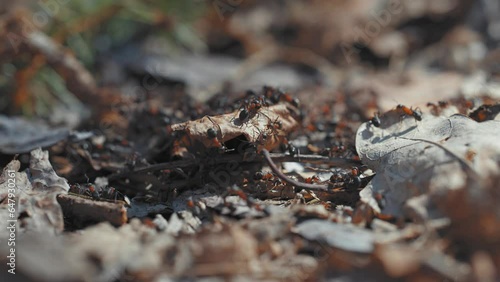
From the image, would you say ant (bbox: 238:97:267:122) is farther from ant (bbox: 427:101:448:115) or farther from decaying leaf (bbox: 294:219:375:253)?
ant (bbox: 427:101:448:115)

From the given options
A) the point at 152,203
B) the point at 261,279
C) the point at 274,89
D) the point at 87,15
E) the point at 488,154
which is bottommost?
the point at 261,279

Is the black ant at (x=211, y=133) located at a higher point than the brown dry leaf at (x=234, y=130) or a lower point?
lower

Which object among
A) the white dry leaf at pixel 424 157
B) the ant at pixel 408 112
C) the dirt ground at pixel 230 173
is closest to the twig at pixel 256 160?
the dirt ground at pixel 230 173

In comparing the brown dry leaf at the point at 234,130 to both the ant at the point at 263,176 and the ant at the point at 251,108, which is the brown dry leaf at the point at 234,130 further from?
the ant at the point at 263,176

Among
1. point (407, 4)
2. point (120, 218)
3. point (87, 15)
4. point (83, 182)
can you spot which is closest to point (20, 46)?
point (87, 15)

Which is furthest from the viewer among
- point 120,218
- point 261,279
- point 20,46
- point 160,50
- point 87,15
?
point 160,50

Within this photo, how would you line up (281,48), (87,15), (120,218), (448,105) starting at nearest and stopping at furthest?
(120,218), (448,105), (87,15), (281,48)

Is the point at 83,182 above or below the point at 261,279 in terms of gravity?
above

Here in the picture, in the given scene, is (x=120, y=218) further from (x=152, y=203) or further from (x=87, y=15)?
(x=87, y=15)
